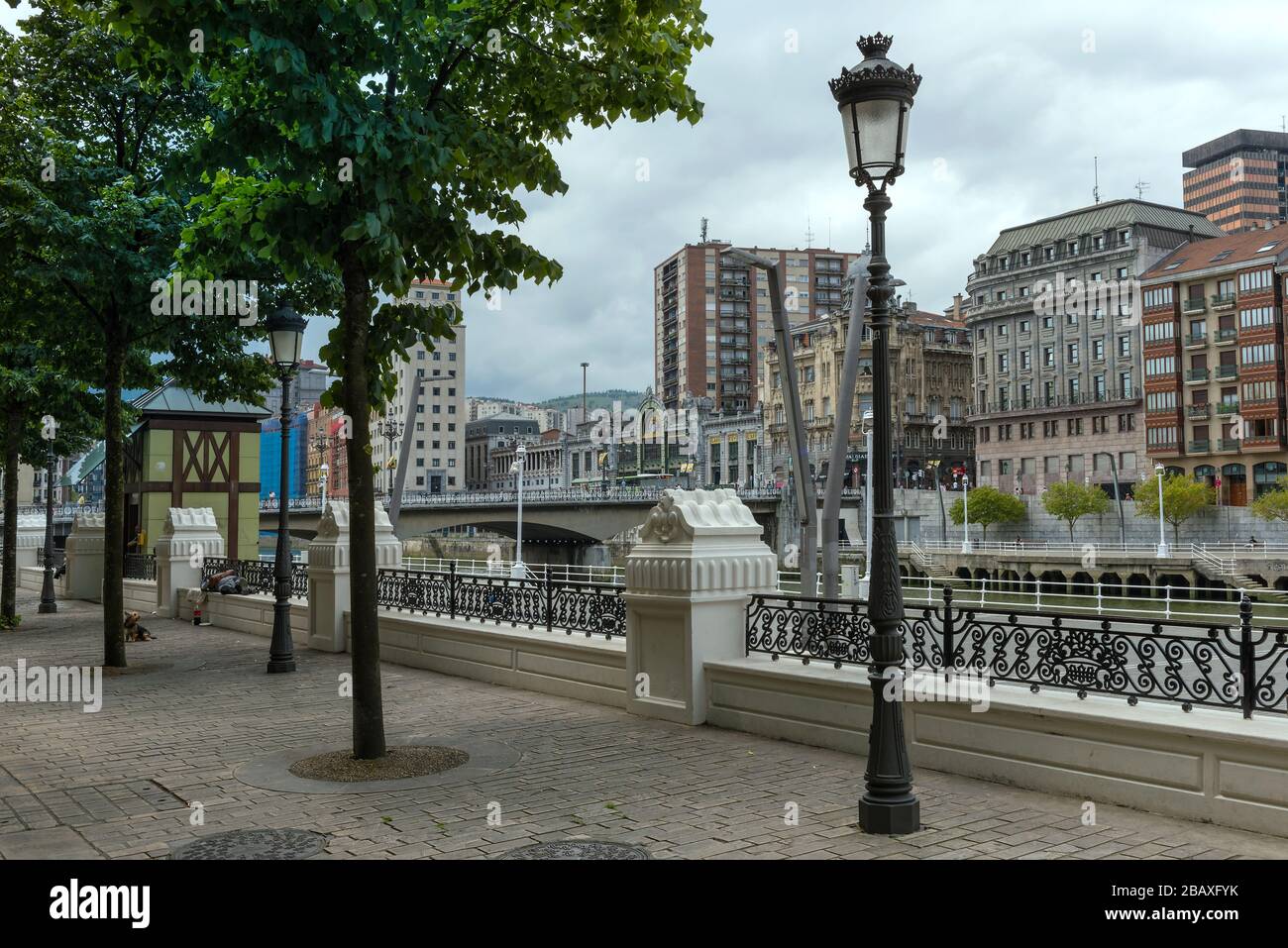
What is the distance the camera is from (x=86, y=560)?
102 feet

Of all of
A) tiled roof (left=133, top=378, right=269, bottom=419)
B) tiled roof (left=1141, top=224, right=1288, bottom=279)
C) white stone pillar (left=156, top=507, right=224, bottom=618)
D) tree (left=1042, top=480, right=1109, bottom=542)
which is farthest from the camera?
tree (left=1042, top=480, right=1109, bottom=542)

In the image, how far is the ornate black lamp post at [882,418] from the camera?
687cm

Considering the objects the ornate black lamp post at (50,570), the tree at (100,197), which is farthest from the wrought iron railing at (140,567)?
the tree at (100,197)

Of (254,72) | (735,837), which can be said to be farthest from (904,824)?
(254,72)

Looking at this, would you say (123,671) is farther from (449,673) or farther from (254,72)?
Answer: (254,72)

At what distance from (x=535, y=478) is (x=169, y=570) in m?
154

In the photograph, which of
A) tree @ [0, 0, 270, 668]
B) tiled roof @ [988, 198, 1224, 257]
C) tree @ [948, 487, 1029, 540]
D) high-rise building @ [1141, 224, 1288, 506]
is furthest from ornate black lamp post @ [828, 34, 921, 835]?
tiled roof @ [988, 198, 1224, 257]

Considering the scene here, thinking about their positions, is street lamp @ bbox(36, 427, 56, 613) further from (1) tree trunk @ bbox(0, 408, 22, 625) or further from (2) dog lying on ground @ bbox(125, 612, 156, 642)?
(2) dog lying on ground @ bbox(125, 612, 156, 642)

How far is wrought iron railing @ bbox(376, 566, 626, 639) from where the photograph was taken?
12.2 meters

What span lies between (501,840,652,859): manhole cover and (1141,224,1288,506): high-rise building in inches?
2851

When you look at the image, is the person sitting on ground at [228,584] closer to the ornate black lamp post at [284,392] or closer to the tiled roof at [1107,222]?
the ornate black lamp post at [284,392]

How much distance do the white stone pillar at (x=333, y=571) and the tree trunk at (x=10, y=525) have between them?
8.71 metres

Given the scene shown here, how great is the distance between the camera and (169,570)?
2498cm

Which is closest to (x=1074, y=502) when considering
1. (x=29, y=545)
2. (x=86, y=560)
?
(x=86, y=560)
